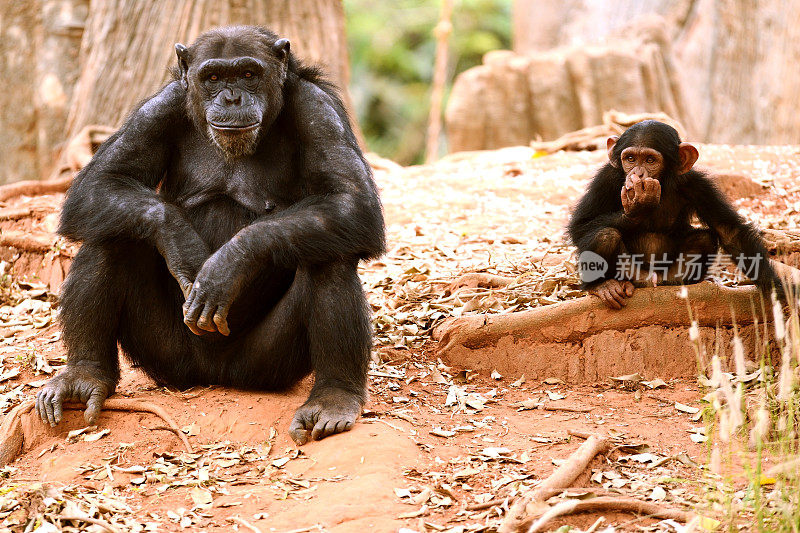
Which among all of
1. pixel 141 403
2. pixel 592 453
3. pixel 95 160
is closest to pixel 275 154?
pixel 95 160

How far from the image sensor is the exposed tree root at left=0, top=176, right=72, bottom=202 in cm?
773

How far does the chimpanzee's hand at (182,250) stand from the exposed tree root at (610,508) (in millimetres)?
2020

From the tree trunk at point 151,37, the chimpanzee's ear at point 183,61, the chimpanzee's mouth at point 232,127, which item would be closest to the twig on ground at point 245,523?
the chimpanzee's mouth at point 232,127

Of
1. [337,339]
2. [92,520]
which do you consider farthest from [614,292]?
[92,520]

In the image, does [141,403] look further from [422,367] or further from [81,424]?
[422,367]

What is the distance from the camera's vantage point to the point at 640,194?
474 cm

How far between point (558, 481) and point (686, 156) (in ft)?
7.17

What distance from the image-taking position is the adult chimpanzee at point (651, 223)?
15.9 ft

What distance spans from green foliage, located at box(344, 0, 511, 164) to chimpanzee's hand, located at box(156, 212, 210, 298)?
19.3 m

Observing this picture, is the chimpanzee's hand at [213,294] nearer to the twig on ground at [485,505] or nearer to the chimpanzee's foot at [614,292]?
the twig on ground at [485,505]

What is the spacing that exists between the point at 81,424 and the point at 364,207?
1735mm

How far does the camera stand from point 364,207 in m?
4.42

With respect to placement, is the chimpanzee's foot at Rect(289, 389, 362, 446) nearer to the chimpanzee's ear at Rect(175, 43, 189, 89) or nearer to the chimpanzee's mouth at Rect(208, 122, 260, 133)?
the chimpanzee's mouth at Rect(208, 122, 260, 133)

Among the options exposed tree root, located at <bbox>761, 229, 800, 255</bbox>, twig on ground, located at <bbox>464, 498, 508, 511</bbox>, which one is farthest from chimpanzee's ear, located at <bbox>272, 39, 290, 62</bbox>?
exposed tree root, located at <bbox>761, 229, 800, 255</bbox>
